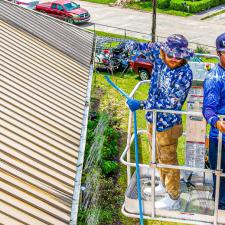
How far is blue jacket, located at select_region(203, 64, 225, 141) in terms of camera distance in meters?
7.09

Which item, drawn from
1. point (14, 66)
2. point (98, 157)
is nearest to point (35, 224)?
point (14, 66)

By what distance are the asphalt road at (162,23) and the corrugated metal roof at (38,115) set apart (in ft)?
52.1

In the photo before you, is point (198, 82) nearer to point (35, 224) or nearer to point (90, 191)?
point (35, 224)

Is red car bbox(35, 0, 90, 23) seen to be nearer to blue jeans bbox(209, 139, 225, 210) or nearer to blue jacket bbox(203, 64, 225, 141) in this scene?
blue jeans bbox(209, 139, 225, 210)

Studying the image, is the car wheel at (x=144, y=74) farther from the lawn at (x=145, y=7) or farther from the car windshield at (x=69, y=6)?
the lawn at (x=145, y=7)

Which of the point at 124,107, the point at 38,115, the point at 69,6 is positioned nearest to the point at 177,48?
the point at 38,115

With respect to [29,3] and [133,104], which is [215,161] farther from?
[29,3]

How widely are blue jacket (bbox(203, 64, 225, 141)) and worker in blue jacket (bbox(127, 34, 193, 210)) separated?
46cm

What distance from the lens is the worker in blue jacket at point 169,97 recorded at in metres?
7.52

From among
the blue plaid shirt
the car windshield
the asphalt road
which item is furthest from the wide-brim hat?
the car windshield

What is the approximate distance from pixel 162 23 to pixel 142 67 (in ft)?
37.1

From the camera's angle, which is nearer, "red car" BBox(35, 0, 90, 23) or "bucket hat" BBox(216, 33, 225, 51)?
"bucket hat" BBox(216, 33, 225, 51)

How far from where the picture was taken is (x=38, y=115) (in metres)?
12.9

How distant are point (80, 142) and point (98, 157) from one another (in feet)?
14.5
